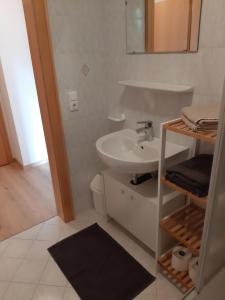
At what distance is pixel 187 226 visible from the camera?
146cm

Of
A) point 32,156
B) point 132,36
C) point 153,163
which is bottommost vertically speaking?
point 32,156

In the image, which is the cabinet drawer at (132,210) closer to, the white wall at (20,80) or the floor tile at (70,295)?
the floor tile at (70,295)

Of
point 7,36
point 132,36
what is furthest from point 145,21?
point 7,36

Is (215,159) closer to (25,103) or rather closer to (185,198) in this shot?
(185,198)

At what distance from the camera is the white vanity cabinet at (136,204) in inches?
59.7

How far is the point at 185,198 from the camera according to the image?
5.25 feet

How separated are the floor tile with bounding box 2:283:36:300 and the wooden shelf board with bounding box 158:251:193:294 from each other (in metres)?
0.87

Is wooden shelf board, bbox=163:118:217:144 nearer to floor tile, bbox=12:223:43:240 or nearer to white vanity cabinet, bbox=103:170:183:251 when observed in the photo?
white vanity cabinet, bbox=103:170:183:251

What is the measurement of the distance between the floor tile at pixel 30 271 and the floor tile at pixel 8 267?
3 cm

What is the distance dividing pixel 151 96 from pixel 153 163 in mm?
564

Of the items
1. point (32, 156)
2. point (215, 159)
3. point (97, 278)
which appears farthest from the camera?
point (32, 156)

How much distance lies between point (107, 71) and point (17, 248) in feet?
5.36

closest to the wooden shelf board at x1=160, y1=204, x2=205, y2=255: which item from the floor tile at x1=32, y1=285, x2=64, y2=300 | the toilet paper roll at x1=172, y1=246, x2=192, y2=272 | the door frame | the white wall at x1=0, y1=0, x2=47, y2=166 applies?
the toilet paper roll at x1=172, y1=246, x2=192, y2=272

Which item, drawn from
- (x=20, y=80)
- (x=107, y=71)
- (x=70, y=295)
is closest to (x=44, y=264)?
(x=70, y=295)
